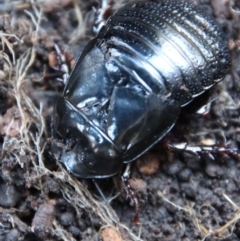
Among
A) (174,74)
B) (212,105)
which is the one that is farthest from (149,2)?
(212,105)

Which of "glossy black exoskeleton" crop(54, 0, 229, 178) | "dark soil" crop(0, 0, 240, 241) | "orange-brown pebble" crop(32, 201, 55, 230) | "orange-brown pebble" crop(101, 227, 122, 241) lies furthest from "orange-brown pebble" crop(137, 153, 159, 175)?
"orange-brown pebble" crop(32, 201, 55, 230)

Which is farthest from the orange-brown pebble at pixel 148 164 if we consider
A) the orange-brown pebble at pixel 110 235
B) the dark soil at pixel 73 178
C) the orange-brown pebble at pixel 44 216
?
the orange-brown pebble at pixel 44 216

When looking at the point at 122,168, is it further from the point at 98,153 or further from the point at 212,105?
the point at 212,105

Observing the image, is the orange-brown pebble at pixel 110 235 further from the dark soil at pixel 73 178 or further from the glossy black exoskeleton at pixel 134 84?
the glossy black exoskeleton at pixel 134 84

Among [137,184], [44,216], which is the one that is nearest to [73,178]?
[44,216]

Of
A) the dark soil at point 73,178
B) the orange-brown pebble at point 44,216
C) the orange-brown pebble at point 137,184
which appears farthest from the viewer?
the orange-brown pebble at point 137,184

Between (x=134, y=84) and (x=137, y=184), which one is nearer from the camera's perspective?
(x=134, y=84)

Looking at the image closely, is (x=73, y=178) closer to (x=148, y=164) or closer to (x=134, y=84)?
(x=148, y=164)
